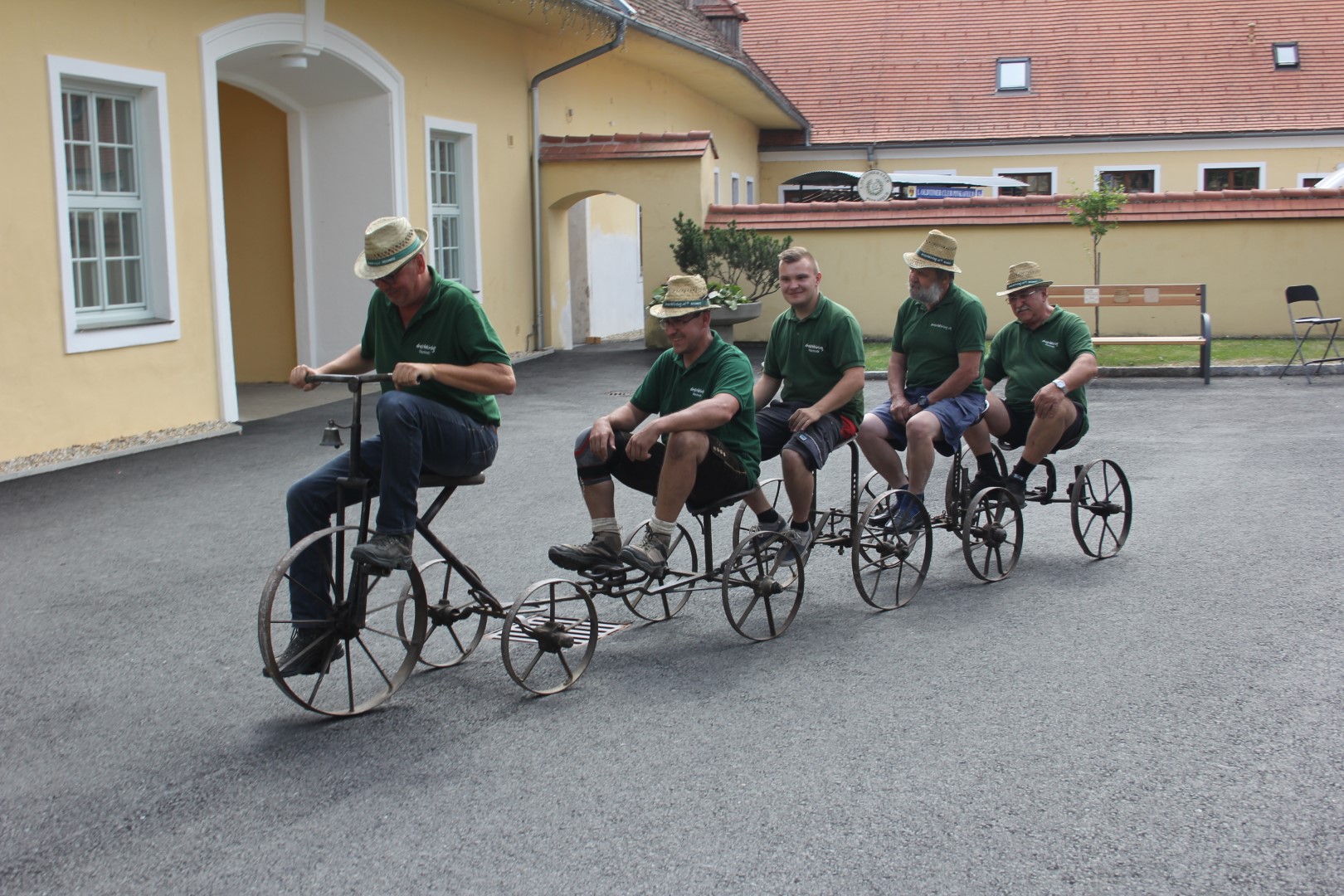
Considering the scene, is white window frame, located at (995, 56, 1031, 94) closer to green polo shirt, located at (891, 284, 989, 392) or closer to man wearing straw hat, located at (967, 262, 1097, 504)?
man wearing straw hat, located at (967, 262, 1097, 504)

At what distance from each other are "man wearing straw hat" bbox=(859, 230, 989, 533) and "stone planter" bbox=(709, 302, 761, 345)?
1076 centimetres

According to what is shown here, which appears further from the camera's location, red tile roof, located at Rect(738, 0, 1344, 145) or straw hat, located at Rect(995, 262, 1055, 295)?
red tile roof, located at Rect(738, 0, 1344, 145)

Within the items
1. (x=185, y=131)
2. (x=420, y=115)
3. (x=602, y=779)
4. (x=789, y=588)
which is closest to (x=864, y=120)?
(x=420, y=115)

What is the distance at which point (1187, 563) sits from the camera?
24.3 feet

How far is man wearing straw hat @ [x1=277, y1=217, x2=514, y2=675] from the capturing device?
5.02 metres

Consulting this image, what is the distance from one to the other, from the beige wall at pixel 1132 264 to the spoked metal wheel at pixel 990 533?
1344cm

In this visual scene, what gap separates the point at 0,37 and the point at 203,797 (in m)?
7.62

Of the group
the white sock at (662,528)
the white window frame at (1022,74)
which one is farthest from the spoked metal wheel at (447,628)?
the white window frame at (1022,74)

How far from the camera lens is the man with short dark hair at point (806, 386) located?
668cm

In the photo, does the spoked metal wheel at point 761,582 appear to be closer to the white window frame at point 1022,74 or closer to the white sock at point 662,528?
the white sock at point 662,528

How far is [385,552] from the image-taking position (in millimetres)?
4996

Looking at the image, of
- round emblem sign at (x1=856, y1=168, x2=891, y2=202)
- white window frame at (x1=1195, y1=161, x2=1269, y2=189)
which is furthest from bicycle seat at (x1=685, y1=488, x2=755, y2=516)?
white window frame at (x1=1195, y1=161, x2=1269, y2=189)

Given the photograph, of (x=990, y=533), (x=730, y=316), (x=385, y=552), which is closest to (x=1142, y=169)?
(x=730, y=316)

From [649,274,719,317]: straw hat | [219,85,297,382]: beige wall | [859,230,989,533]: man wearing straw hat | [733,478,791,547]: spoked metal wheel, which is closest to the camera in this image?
[649,274,719,317]: straw hat
